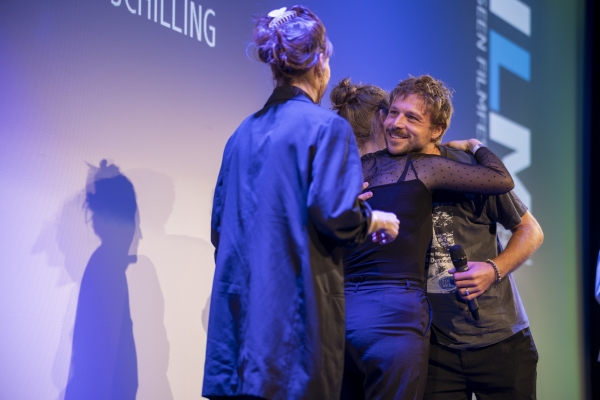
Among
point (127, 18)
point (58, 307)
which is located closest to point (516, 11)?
point (127, 18)

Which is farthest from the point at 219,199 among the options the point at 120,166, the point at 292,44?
the point at 120,166

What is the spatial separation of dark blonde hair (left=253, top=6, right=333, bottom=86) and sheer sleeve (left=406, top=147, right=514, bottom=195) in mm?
470

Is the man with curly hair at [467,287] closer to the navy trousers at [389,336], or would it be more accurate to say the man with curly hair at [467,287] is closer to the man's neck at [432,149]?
the man's neck at [432,149]

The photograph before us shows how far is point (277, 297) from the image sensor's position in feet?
4.39

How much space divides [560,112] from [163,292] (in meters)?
3.08

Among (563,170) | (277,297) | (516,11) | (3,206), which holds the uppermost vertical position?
(516,11)

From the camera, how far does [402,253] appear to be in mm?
1747

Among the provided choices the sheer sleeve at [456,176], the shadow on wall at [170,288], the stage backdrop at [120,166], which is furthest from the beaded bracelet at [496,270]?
the shadow on wall at [170,288]

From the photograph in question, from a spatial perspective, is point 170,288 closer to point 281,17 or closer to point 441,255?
point 441,255

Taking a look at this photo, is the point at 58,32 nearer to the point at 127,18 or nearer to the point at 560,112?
the point at 127,18

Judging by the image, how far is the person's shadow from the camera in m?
2.04

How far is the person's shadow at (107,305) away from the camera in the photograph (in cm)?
204

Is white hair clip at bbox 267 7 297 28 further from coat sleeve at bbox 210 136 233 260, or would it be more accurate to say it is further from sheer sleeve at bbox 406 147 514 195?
sheer sleeve at bbox 406 147 514 195

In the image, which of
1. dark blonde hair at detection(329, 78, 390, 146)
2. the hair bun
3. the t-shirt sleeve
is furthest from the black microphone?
the hair bun
